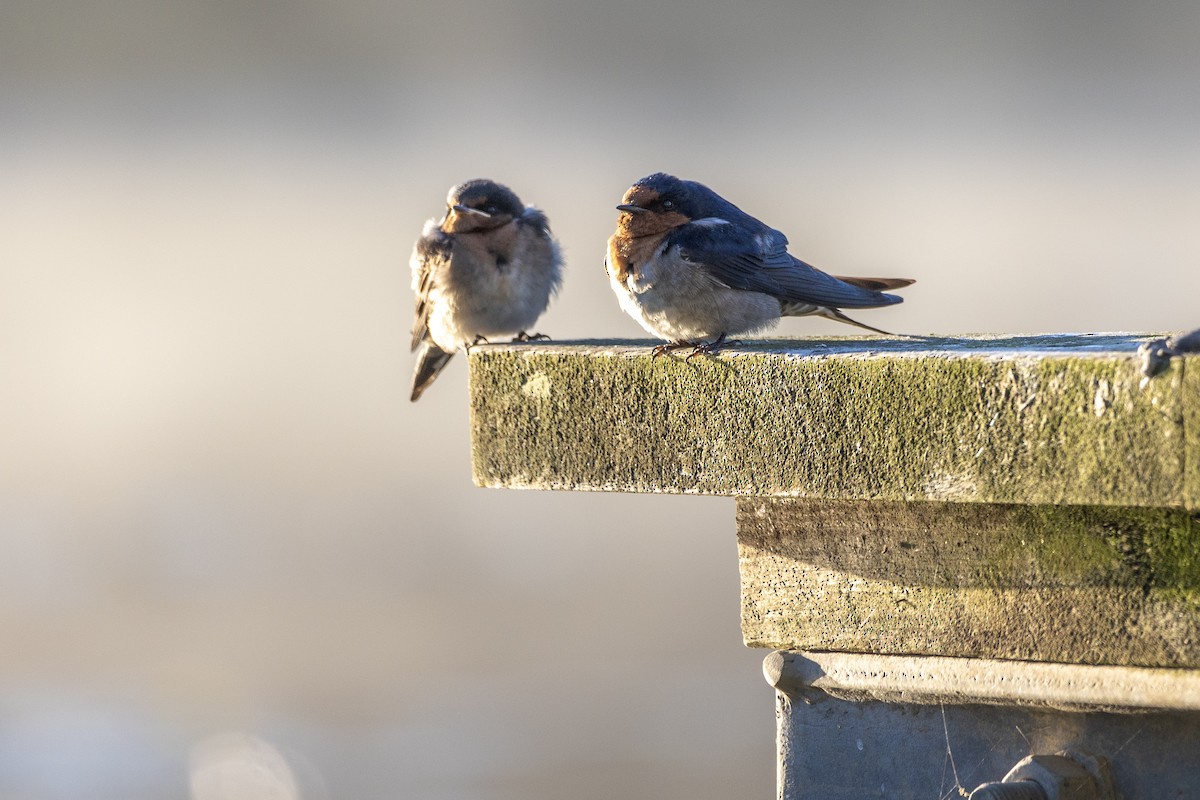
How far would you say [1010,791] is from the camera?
1805 millimetres

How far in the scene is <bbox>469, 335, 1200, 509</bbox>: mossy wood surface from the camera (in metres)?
1.68

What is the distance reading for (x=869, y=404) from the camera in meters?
1.89

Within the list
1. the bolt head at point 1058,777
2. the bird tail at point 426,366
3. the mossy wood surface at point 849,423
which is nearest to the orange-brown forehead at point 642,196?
the mossy wood surface at point 849,423

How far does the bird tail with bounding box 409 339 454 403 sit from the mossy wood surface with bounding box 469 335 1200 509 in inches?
168

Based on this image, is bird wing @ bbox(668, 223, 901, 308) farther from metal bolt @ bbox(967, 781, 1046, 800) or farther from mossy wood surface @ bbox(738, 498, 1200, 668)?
metal bolt @ bbox(967, 781, 1046, 800)

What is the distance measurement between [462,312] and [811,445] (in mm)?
3964

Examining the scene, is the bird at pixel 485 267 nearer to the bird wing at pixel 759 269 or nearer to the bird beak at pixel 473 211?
the bird beak at pixel 473 211

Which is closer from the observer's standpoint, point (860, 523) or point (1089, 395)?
point (1089, 395)

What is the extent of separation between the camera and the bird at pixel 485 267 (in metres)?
5.75

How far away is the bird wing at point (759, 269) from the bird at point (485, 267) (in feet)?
6.14

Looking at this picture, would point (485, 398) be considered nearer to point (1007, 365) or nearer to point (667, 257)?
point (1007, 365)

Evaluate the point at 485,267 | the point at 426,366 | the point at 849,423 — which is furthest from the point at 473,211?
the point at 849,423

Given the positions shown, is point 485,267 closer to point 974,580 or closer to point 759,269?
point 759,269

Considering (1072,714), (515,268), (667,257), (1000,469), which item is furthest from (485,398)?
(515,268)
